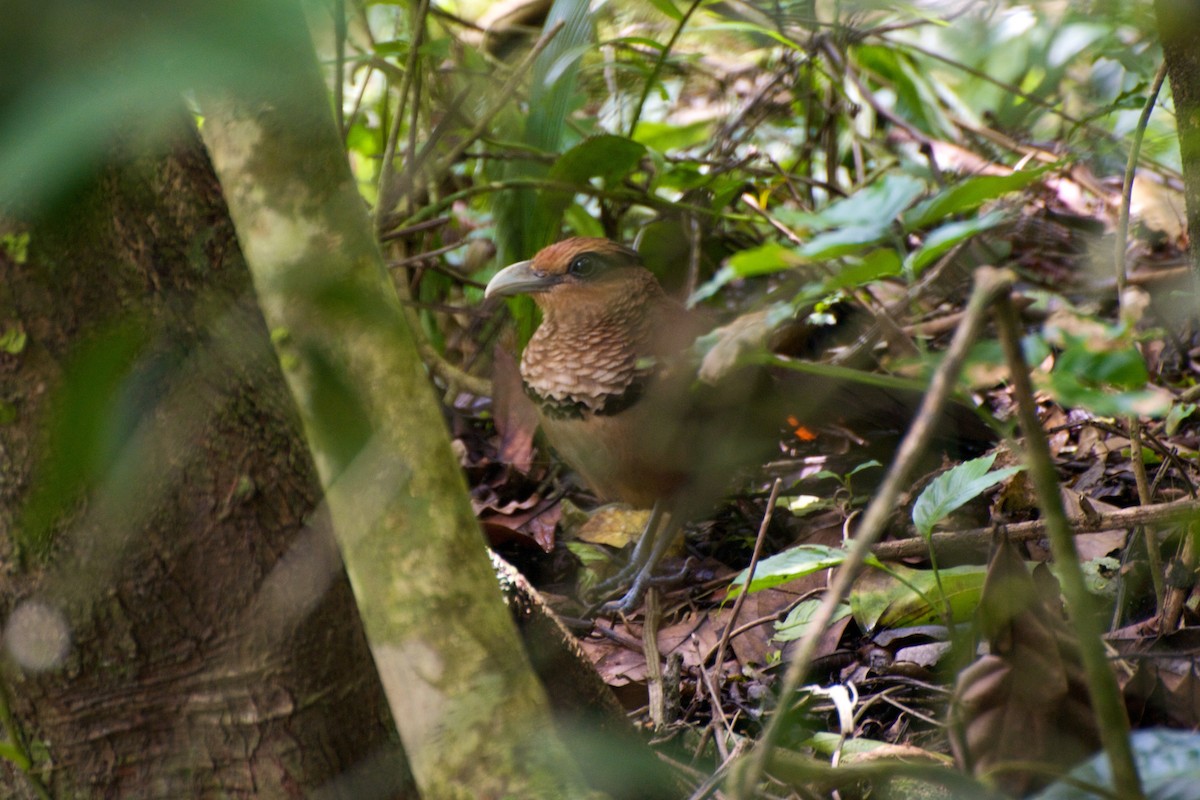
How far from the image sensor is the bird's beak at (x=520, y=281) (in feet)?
11.5

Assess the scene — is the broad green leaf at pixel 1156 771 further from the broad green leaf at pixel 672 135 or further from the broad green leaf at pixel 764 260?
the broad green leaf at pixel 672 135

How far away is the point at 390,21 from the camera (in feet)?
14.4

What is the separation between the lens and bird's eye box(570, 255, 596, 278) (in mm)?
3572

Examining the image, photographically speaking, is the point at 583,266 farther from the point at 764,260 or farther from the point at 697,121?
the point at 764,260

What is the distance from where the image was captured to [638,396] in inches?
128

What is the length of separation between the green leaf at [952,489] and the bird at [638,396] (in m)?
1.28

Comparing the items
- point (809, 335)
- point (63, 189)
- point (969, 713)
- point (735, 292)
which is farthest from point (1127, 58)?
point (63, 189)

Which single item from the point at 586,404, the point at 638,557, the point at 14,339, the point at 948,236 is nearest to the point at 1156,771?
the point at 948,236

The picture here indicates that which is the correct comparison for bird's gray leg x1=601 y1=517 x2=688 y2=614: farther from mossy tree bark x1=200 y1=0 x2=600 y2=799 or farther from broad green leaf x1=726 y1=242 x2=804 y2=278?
broad green leaf x1=726 y1=242 x2=804 y2=278

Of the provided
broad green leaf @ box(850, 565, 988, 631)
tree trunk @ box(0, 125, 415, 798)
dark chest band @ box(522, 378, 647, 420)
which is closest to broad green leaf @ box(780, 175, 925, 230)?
tree trunk @ box(0, 125, 415, 798)

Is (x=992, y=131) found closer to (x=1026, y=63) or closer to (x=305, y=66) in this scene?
(x=1026, y=63)

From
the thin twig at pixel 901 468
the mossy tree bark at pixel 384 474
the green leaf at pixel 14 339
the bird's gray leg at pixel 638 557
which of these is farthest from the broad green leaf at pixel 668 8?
the thin twig at pixel 901 468

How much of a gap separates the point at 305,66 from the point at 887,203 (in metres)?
0.59

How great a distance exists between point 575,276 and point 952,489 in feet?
6.48
